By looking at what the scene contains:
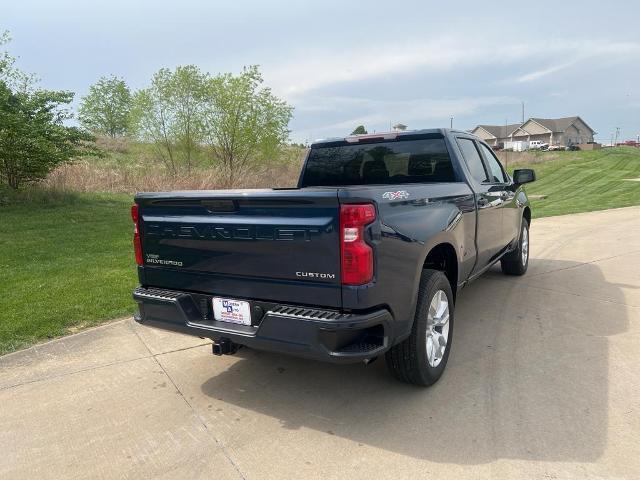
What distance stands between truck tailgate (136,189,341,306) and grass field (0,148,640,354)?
2126 millimetres

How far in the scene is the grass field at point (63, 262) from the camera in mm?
5016

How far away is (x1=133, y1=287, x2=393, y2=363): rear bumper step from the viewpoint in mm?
2674

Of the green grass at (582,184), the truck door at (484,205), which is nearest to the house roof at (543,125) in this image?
the green grass at (582,184)

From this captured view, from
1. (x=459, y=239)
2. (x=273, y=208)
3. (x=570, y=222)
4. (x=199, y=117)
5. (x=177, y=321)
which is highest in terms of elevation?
(x=199, y=117)

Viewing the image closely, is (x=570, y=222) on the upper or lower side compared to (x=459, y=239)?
lower

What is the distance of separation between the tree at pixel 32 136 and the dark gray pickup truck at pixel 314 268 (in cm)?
1003

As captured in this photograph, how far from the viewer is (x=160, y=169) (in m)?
20.0

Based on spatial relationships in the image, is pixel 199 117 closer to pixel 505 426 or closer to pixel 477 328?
pixel 477 328

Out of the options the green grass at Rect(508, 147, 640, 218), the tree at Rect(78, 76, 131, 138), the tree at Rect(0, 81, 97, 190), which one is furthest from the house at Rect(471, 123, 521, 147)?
the tree at Rect(0, 81, 97, 190)

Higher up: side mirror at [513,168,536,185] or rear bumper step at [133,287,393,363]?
side mirror at [513,168,536,185]

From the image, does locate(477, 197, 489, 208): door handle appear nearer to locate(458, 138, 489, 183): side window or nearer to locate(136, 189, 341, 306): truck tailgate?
locate(458, 138, 489, 183): side window

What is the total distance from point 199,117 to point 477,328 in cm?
2029

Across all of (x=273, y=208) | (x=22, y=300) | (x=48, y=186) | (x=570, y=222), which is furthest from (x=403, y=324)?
(x=48, y=186)

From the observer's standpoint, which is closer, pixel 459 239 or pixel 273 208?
pixel 273 208
